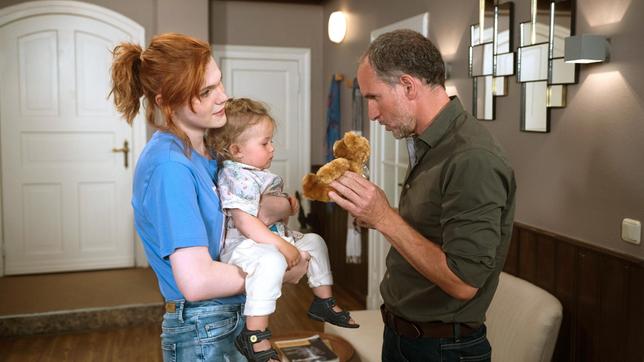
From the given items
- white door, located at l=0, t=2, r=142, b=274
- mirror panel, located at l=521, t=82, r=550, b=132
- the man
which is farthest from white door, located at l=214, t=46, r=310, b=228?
the man

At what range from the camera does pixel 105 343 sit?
4449mm

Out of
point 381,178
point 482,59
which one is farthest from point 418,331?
point 381,178

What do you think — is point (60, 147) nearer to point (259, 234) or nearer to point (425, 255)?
point (259, 234)

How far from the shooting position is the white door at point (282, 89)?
6391 mm

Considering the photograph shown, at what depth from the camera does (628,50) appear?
7.48 feet

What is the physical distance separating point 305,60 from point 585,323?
462 centimetres

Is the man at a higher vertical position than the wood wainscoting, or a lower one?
higher

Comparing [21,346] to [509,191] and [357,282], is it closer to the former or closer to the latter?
[357,282]

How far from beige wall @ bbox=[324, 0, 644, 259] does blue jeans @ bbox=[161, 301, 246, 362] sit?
163 centimetres

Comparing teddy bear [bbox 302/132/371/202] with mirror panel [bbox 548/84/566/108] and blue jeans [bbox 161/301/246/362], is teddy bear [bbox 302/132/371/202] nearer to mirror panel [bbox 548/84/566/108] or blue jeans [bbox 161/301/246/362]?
blue jeans [bbox 161/301/246/362]

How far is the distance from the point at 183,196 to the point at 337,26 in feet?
15.5

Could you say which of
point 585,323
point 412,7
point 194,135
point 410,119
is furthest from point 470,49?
point 194,135

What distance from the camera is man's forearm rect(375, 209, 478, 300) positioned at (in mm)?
1494

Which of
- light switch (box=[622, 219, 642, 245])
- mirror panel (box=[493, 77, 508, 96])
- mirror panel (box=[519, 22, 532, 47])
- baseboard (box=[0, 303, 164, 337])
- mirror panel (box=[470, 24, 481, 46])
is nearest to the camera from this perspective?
light switch (box=[622, 219, 642, 245])
